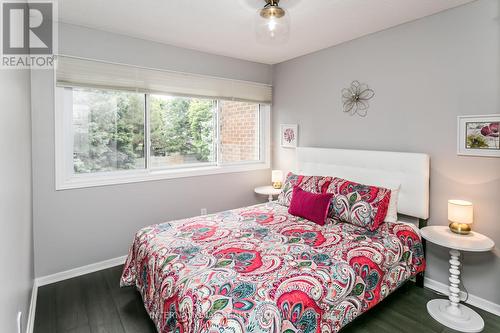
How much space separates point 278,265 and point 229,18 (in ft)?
7.35

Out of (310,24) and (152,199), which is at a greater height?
(310,24)

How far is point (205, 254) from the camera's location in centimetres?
207

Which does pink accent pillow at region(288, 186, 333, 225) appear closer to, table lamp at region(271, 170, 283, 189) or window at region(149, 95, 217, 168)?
table lamp at region(271, 170, 283, 189)

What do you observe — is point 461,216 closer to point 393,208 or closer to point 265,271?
point 393,208

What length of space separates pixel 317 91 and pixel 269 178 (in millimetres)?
1534

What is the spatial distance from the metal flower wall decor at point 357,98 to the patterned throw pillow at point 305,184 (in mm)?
881

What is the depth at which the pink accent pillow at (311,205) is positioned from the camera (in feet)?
9.21

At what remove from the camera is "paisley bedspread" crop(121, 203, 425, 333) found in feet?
5.09

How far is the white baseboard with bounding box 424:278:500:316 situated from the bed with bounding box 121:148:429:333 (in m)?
0.33

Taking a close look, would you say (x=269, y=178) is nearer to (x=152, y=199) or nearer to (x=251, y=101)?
(x=251, y=101)

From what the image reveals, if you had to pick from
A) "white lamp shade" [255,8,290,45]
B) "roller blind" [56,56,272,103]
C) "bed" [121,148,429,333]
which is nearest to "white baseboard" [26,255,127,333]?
"bed" [121,148,429,333]

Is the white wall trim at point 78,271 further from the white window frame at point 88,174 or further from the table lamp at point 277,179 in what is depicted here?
the table lamp at point 277,179

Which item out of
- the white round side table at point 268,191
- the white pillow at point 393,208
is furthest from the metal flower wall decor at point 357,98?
the white round side table at point 268,191

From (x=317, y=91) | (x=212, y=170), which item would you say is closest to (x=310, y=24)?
(x=317, y=91)
